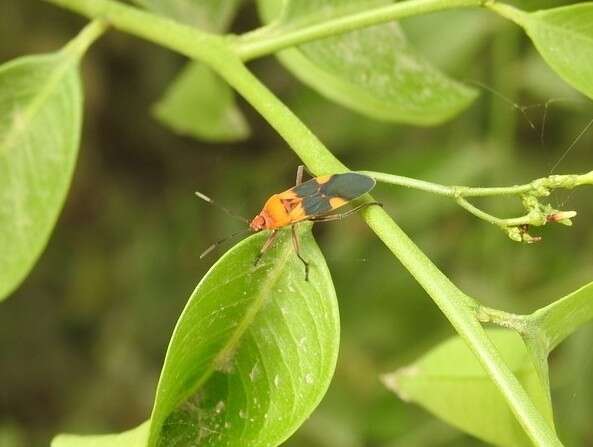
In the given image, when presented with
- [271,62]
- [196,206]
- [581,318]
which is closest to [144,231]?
[196,206]

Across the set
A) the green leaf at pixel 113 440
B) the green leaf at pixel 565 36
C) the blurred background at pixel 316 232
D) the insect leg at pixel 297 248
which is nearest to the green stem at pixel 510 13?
the green leaf at pixel 565 36

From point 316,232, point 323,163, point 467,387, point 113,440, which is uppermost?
point 323,163

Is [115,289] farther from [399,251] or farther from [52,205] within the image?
[399,251]

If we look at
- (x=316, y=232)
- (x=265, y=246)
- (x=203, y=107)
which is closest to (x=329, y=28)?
(x=265, y=246)

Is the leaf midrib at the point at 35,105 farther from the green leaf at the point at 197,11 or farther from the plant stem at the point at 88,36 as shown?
the green leaf at the point at 197,11

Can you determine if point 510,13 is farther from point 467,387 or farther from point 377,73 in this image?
point 467,387

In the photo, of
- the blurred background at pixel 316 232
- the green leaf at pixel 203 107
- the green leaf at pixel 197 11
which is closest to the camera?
the green leaf at pixel 197 11
